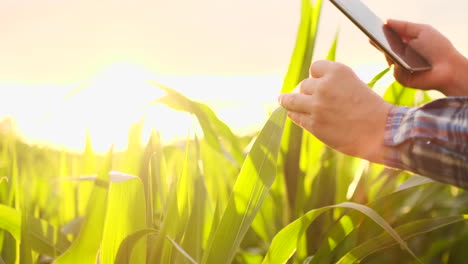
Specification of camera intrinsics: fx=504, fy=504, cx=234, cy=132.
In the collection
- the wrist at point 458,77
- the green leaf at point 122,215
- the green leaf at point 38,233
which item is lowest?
the green leaf at point 38,233

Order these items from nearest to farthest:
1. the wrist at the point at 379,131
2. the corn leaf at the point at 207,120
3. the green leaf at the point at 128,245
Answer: the green leaf at the point at 128,245 < the wrist at the point at 379,131 < the corn leaf at the point at 207,120

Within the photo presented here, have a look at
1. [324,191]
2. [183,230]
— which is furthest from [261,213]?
[183,230]

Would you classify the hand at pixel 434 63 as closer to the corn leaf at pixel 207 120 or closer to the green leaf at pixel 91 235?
the corn leaf at pixel 207 120

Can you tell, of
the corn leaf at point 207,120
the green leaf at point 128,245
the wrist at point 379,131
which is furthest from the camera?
the corn leaf at point 207,120

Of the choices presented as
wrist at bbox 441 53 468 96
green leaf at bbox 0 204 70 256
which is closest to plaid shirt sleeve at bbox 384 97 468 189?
wrist at bbox 441 53 468 96

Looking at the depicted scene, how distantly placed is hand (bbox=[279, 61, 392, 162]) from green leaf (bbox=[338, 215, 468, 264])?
0.10m

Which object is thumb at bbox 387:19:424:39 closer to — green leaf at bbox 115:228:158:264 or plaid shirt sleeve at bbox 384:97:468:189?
plaid shirt sleeve at bbox 384:97:468:189

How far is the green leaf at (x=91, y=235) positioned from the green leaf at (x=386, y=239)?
0.97 ft

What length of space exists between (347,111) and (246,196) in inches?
6.8

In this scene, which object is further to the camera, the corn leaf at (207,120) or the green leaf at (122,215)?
the corn leaf at (207,120)

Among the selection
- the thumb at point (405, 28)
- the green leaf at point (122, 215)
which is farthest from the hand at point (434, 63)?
the green leaf at point (122, 215)

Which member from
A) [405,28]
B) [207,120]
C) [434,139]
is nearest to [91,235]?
[207,120]

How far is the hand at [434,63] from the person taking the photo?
0.83 metres

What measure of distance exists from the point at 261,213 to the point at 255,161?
225mm
